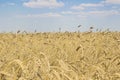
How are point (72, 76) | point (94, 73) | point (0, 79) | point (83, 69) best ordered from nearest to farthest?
1. point (0, 79)
2. point (72, 76)
3. point (94, 73)
4. point (83, 69)

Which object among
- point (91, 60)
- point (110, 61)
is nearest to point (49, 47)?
point (91, 60)

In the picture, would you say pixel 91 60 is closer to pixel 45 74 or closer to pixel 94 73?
pixel 94 73

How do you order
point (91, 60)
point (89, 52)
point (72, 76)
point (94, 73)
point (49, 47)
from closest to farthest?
1. point (72, 76)
2. point (94, 73)
3. point (91, 60)
4. point (89, 52)
5. point (49, 47)

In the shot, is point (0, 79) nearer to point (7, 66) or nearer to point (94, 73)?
point (7, 66)

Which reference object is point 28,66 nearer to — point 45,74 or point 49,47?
point 45,74

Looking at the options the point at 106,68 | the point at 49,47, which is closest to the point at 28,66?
the point at 106,68

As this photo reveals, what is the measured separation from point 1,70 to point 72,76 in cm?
54

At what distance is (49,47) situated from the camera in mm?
5562

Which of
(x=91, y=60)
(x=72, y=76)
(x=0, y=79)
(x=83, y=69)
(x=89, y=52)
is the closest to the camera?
(x=0, y=79)

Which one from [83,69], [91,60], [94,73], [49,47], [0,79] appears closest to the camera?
[0,79]

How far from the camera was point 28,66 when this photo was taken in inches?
101

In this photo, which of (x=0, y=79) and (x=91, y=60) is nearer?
(x=0, y=79)

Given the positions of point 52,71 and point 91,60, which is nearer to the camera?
point 52,71

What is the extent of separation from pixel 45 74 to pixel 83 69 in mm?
1082
